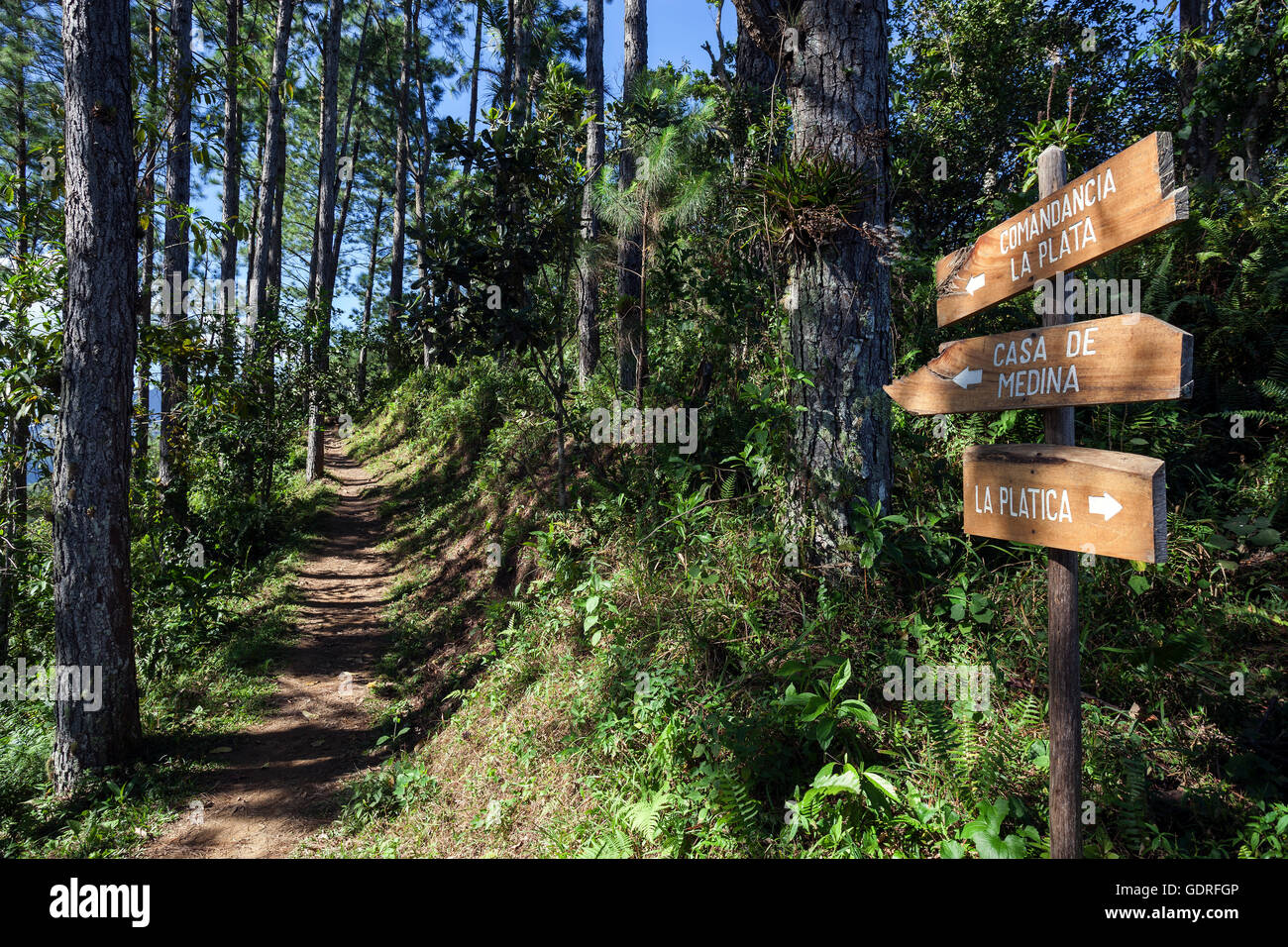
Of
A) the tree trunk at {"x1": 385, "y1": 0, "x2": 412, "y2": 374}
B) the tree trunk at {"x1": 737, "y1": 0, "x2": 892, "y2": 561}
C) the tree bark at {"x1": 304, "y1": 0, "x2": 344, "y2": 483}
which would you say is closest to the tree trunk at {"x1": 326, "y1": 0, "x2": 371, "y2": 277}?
A: the tree bark at {"x1": 304, "y1": 0, "x2": 344, "y2": 483}

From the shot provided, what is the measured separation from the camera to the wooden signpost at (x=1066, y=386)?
1861mm

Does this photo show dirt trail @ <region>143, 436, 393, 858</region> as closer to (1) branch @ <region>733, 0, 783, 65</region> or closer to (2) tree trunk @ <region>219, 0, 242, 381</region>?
(2) tree trunk @ <region>219, 0, 242, 381</region>

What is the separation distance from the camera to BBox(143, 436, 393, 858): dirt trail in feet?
13.6

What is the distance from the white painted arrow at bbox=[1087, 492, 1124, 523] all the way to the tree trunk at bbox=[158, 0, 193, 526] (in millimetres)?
7731

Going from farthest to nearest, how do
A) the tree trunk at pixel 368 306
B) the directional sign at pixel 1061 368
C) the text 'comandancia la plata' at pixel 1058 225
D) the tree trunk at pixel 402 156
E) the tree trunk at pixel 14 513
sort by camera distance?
1. the tree trunk at pixel 368 306
2. the tree trunk at pixel 402 156
3. the tree trunk at pixel 14 513
4. the text 'comandancia la plata' at pixel 1058 225
5. the directional sign at pixel 1061 368

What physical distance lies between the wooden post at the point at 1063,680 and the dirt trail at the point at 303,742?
4.41 meters

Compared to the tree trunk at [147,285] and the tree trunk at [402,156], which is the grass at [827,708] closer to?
the tree trunk at [147,285]

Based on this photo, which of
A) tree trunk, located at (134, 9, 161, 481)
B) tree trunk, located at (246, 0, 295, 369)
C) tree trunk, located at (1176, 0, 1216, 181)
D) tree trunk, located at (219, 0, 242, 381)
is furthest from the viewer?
tree trunk, located at (246, 0, 295, 369)

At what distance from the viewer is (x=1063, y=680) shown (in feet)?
7.18

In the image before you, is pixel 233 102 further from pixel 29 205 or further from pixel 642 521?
pixel 642 521

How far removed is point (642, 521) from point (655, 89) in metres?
4.89

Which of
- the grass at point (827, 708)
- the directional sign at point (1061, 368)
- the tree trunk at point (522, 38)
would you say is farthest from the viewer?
the tree trunk at point (522, 38)

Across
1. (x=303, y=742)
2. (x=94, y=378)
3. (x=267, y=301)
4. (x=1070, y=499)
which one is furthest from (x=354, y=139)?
(x=1070, y=499)

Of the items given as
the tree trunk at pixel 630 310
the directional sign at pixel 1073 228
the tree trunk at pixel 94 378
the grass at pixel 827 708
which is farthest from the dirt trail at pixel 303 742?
the directional sign at pixel 1073 228
